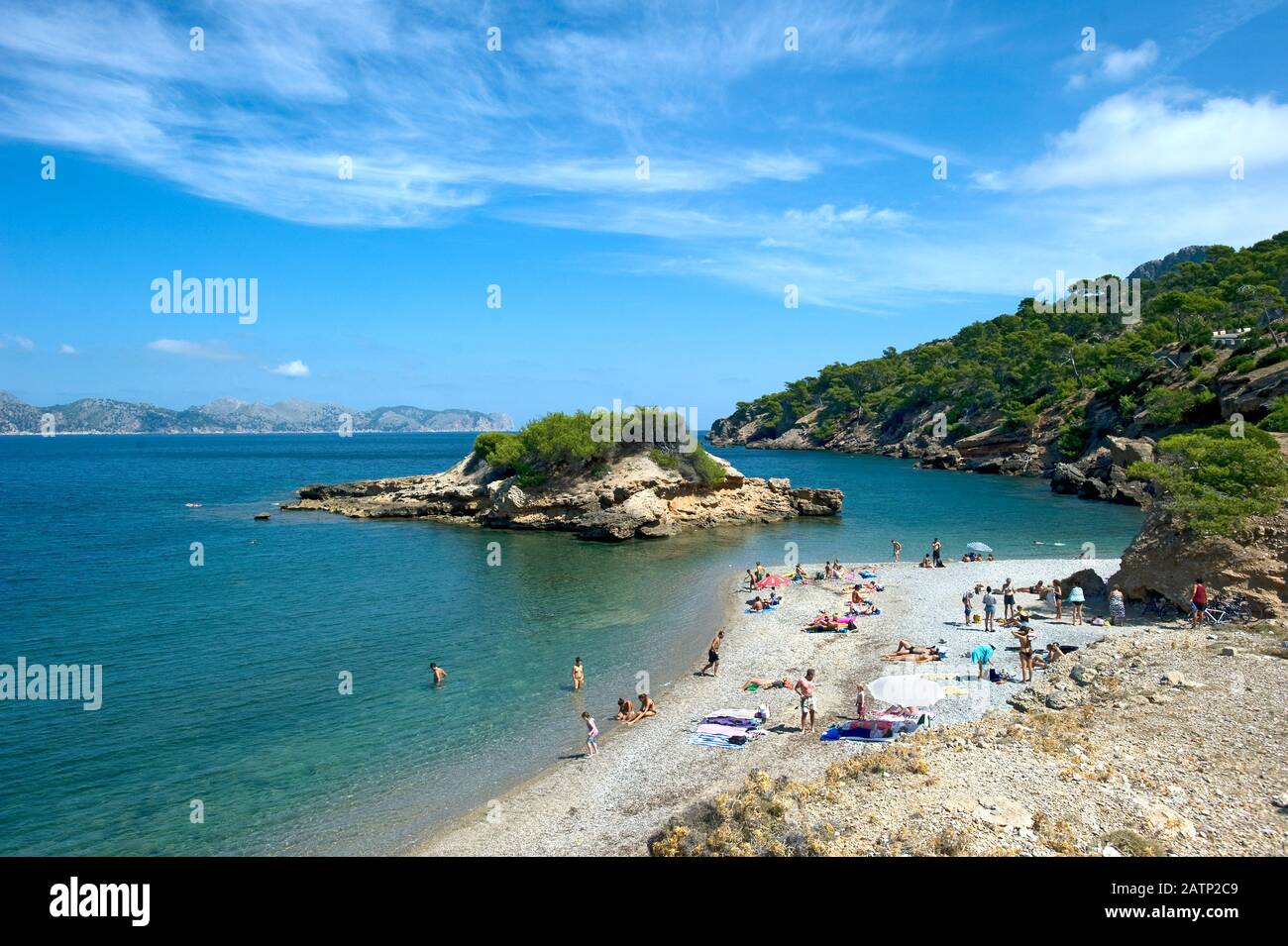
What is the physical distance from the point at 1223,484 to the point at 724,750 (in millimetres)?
20406

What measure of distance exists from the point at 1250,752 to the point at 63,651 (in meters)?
36.0

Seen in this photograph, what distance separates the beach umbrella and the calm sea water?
8.52 metres

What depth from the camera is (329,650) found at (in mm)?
28047

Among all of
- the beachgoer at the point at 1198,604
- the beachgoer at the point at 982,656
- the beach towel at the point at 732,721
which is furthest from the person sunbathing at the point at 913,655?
the beachgoer at the point at 1198,604

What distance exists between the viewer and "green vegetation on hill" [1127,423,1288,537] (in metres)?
24.8

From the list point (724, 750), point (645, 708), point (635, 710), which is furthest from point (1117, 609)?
point (635, 710)

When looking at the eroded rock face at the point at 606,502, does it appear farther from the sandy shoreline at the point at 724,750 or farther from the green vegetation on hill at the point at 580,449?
the sandy shoreline at the point at 724,750

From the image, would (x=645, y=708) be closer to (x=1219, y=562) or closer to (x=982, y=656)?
(x=982, y=656)

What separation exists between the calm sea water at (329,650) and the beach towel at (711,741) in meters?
3.73

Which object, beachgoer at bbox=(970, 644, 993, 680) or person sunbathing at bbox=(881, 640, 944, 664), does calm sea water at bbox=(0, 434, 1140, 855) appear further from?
beachgoer at bbox=(970, 644, 993, 680)
